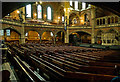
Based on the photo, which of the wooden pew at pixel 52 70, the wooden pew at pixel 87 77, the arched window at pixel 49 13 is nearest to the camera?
the wooden pew at pixel 87 77

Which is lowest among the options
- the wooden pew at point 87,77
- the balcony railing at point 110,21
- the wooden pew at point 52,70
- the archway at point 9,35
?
the wooden pew at point 52,70

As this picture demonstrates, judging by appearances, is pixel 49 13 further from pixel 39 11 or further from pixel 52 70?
pixel 52 70

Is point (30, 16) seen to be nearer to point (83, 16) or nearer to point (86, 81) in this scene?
point (83, 16)

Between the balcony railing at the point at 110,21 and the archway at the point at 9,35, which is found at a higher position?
the balcony railing at the point at 110,21

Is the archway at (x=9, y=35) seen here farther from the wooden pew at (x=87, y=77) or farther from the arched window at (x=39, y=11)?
the wooden pew at (x=87, y=77)

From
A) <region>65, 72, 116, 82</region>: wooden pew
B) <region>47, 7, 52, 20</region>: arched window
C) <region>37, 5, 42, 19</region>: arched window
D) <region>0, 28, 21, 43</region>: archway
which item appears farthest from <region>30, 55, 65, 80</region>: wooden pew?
<region>47, 7, 52, 20</region>: arched window

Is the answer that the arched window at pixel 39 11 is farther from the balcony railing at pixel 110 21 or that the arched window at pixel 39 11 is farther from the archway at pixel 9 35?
the balcony railing at pixel 110 21

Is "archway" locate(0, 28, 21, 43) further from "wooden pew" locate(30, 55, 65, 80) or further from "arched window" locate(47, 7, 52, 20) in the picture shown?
"wooden pew" locate(30, 55, 65, 80)

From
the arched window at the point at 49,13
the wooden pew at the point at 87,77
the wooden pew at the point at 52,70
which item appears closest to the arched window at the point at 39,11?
the arched window at the point at 49,13

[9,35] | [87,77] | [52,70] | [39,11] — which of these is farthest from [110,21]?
[9,35]

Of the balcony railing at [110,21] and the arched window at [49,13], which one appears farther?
the arched window at [49,13]

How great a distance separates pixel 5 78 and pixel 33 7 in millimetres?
26402

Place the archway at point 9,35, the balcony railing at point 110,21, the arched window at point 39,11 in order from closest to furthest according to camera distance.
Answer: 1. the balcony railing at point 110,21
2. the archway at point 9,35
3. the arched window at point 39,11

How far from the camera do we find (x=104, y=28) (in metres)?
19.5
